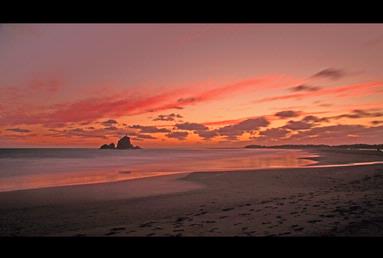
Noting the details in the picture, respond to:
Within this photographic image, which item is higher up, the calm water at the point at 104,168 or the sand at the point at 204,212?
the calm water at the point at 104,168

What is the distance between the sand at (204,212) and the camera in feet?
20.0

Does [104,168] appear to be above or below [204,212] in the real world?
above

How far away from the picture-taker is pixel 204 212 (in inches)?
307

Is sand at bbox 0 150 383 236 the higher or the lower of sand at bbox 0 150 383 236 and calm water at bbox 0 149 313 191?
the lower

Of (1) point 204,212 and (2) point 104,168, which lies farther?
(2) point 104,168

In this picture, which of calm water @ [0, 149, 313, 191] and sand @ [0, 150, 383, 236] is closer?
sand @ [0, 150, 383, 236]

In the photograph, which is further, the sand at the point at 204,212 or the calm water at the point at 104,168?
the calm water at the point at 104,168

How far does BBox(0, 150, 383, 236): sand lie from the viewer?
609cm
